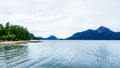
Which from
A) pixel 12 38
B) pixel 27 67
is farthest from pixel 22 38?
pixel 27 67

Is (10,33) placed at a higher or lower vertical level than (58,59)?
higher

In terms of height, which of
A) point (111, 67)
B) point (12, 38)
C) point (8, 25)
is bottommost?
point (111, 67)

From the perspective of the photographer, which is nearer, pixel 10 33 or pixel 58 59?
pixel 58 59

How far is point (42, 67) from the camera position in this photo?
36.4 meters

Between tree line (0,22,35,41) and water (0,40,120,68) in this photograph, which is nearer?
water (0,40,120,68)

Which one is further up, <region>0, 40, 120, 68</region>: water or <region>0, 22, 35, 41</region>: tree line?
<region>0, 22, 35, 41</region>: tree line

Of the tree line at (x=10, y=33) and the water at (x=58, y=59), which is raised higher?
the tree line at (x=10, y=33)

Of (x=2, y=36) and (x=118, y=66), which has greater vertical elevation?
(x=2, y=36)

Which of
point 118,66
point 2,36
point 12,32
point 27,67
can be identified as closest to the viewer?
point 27,67

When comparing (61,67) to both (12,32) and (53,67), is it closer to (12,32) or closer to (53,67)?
(53,67)

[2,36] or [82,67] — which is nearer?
[82,67]

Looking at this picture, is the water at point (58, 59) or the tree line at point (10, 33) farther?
the tree line at point (10, 33)

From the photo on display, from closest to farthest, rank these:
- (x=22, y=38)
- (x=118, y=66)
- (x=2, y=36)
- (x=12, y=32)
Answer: (x=118, y=66) → (x=2, y=36) → (x=12, y=32) → (x=22, y=38)

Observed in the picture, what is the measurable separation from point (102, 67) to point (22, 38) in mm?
168129
